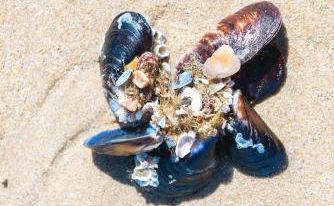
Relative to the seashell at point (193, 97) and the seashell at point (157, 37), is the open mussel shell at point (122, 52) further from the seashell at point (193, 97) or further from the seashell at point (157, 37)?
the seashell at point (193, 97)

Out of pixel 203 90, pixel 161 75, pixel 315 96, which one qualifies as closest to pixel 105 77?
pixel 161 75

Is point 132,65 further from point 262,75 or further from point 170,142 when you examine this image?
point 262,75

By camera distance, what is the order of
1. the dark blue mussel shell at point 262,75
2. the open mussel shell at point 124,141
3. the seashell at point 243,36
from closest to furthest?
the open mussel shell at point 124,141 → the seashell at point 243,36 → the dark blue mussel shell at point 262,75

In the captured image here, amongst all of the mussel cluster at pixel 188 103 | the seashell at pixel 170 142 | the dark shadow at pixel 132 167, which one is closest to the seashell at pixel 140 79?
the mussel cluster at pixel 188 103

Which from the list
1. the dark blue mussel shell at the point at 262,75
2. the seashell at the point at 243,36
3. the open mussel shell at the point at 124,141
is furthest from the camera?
the dark blue mussel shell at the point at 262,75

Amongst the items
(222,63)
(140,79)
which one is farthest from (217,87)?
(140,79)

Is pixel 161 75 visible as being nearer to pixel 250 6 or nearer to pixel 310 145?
pixel 250 6
